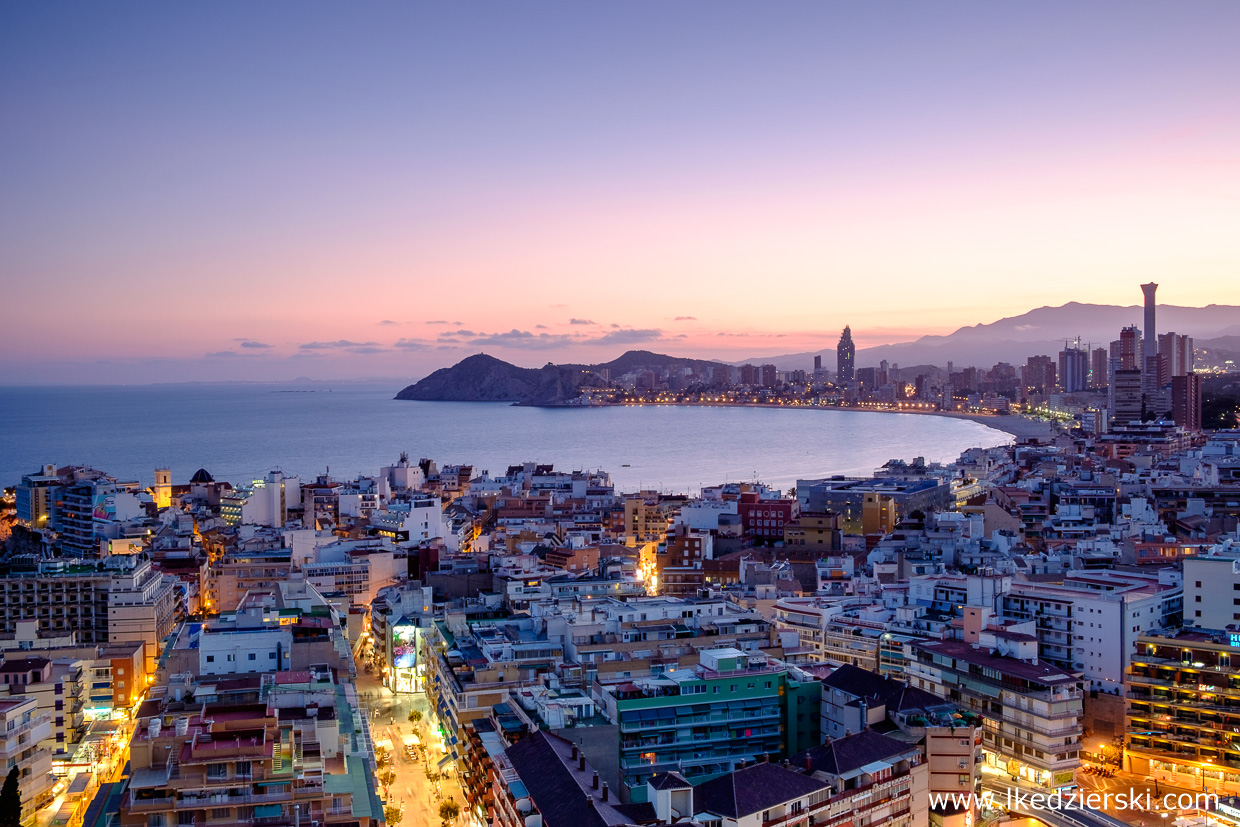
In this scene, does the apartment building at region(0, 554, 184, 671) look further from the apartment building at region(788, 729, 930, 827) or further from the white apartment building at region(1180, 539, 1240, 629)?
the white apartment building at region(1180, 539, 1240, 629)

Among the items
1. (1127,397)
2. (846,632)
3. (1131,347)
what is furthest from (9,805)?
(1131,347)

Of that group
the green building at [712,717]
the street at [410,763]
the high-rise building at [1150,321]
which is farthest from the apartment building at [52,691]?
the high-rise building at [1150,321]

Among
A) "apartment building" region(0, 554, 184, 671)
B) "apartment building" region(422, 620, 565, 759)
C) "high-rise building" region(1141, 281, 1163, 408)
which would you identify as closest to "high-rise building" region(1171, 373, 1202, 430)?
"high-rise building" region(1141, 281, 1163, 408)

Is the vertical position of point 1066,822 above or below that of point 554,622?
below

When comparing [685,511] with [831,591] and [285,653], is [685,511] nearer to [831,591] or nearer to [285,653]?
[831,591]

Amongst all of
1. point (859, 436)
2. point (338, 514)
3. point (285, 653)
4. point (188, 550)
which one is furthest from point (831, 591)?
point (859, 436)

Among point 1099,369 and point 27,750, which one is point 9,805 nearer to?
point 27,750
